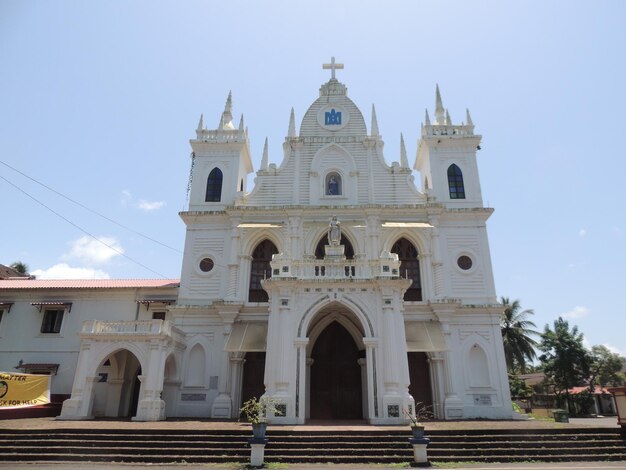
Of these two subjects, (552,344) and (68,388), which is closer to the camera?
(68,388)

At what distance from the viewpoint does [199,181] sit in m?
24.6

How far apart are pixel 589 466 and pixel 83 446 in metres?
14.3

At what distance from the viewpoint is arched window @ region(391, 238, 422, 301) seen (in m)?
21.6

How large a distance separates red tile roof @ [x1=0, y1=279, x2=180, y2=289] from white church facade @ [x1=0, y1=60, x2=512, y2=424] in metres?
0.31

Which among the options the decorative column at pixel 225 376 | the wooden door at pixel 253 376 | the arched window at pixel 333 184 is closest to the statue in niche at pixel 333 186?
the arched window at pixel 333 184

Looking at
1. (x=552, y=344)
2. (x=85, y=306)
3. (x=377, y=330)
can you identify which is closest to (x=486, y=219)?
(x=377, y=330)

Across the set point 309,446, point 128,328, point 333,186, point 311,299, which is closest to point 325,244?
point 333,186

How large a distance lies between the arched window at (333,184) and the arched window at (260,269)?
4.54 meters

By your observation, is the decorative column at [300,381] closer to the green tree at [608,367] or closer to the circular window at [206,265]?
the circular window at [206,265]

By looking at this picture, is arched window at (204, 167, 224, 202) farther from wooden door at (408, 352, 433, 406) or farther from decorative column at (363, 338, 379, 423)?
wooden door at (408, 352, 433, 406)

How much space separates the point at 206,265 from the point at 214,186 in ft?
16.1

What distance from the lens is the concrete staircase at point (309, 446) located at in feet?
38.8

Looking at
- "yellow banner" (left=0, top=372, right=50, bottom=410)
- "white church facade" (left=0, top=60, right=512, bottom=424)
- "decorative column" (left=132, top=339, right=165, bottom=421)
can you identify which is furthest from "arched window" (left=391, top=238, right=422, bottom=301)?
"yellow banner" (left=0, top=372, right=50, bottom=410)

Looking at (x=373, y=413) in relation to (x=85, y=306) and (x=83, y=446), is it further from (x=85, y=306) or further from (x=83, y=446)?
(x=85, y=306)
